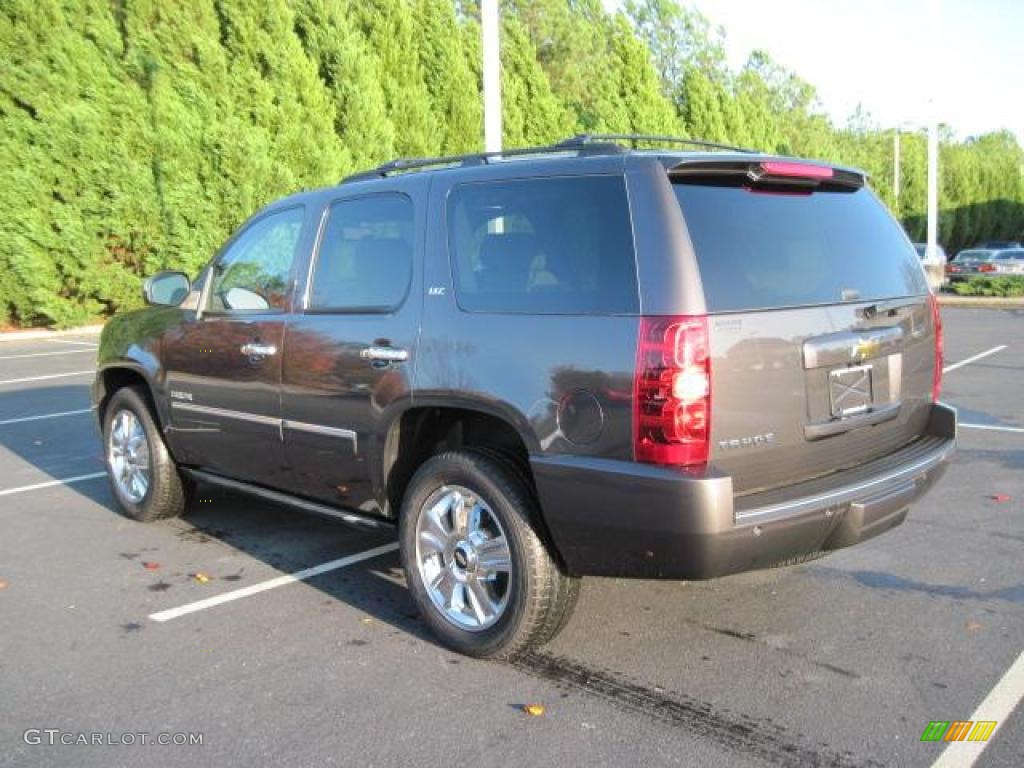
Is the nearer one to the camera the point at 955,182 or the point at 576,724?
the point at 576,724

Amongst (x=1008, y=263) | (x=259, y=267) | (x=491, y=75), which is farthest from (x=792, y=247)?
(x=1008, y=263)

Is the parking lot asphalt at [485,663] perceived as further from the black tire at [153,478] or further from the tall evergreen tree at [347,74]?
the tall evergreen tree at [347,74]

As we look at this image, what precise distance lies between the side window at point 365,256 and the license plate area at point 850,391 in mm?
1824

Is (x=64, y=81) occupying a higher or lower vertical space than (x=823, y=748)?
higher

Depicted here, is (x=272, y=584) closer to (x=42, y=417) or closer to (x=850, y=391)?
(x=850, y=391)

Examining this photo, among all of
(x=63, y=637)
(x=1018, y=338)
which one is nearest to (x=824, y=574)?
(x=63, y=637)

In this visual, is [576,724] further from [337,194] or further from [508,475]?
[337,194]

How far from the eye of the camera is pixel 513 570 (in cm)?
375

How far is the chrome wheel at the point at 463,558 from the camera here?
3871mm

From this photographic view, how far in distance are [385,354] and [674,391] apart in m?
1.42

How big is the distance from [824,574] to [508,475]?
196cm

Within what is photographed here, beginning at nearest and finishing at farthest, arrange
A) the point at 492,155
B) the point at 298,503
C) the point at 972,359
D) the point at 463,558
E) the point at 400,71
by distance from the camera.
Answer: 1. the point at 463,558
2. the point at 492,155
3. the point at 298,503
4. the point at 972,359
5. the point at 400,71

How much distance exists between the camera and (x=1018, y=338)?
15.7 meters

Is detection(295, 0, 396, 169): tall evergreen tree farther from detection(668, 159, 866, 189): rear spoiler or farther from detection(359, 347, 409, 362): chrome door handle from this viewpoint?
detection(668, 159, 866, 189): rear spoiler
